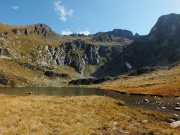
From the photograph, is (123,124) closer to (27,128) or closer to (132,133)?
(132,133)

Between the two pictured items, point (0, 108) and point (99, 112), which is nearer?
point (0, 108)

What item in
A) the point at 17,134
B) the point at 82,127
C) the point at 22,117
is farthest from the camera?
the point at 22,117

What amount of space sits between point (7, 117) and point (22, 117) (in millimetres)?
1751

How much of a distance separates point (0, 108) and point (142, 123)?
19.8 meters

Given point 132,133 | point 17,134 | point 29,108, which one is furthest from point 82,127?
point 29,108

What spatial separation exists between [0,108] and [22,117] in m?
5.87

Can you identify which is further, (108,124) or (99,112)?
(99,112)

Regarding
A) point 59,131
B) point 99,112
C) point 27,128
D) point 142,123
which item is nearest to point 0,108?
point 27,128

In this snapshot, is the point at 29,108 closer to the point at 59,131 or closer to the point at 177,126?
the point at 59,131

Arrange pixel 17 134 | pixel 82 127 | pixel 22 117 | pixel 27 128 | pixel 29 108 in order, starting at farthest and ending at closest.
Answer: pixel 29 108, pixel 22 117, pixel 82 127, pixel 27 128, pixel 17 134

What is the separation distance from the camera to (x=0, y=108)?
3191 centimetres

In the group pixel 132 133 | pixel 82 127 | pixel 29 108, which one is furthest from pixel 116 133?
pixel 29 108

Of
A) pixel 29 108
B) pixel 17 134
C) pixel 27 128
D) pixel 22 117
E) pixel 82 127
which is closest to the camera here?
pixel 17 134

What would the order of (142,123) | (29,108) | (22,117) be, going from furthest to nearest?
(29,108)
(142,123)
(22,117)
